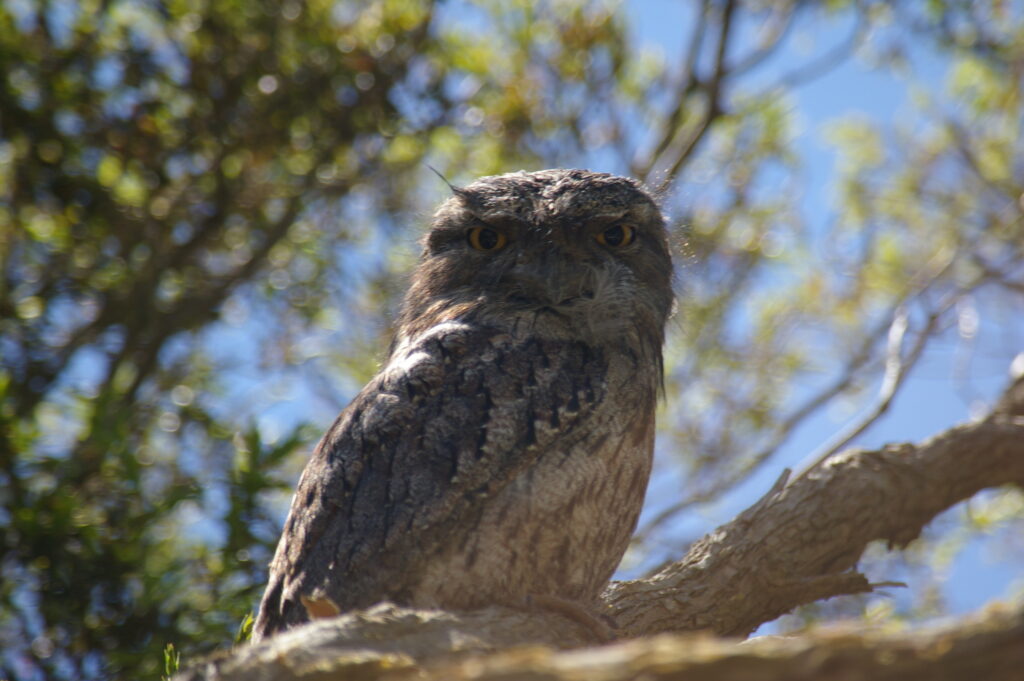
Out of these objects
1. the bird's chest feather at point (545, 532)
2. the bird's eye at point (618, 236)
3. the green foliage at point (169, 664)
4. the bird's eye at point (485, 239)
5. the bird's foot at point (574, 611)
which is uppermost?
the bird's eye at point (618, 236)

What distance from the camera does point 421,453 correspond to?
2039mm

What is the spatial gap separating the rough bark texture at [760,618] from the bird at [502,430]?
0.57 ft

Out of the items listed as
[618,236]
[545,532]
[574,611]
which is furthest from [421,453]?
[618,236]

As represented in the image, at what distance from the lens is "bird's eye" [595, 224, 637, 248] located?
2439 millimetres

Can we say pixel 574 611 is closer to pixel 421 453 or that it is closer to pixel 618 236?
pixel 421 453

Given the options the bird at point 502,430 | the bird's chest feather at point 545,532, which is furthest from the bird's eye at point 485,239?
the bird's chest feather at point 545,532

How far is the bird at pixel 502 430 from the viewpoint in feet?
6.47

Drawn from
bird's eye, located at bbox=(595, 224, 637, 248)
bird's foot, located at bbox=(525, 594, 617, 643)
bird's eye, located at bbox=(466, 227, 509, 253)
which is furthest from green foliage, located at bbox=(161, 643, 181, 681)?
bird's eye, located at bbox=(595, 224, 637, 248)

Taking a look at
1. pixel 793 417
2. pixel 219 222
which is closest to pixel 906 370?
pixel 793 417

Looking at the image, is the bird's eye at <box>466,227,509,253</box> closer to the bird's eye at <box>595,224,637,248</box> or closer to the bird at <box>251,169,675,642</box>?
the bird at <box>251,169,675,642</box>

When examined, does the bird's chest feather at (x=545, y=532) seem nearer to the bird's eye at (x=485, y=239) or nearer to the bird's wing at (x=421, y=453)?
the bird's wing at (x=421, y=453)

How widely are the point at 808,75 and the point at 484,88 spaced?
1564 mm

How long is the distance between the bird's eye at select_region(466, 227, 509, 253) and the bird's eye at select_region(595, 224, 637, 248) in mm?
253

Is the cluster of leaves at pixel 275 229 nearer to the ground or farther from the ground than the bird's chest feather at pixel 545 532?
farther from the ground
